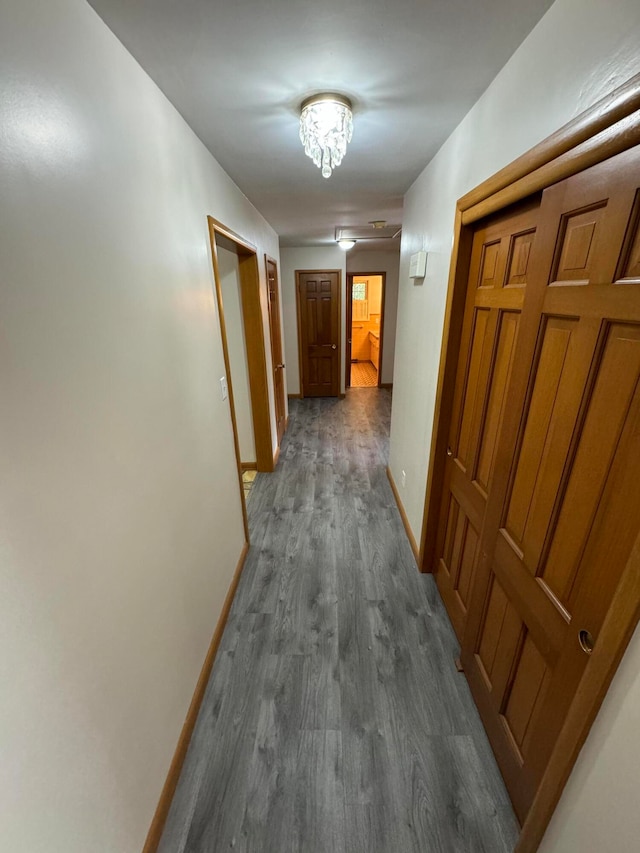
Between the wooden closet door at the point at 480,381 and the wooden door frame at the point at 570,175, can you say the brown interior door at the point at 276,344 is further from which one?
the wooden door frame at the point at 570,175

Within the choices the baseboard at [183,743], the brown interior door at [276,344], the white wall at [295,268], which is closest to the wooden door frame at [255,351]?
the brown interior door at [276,344]

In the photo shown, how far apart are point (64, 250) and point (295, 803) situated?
75.2 inches

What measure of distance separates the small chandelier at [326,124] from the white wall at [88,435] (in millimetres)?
532

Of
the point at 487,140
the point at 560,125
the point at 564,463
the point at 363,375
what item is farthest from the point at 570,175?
the point at 363,375

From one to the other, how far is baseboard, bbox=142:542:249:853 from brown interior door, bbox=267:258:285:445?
2488 mm

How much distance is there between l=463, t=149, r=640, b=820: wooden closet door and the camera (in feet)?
2.47

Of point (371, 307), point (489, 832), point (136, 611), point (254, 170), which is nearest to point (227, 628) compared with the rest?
point (136, 611)

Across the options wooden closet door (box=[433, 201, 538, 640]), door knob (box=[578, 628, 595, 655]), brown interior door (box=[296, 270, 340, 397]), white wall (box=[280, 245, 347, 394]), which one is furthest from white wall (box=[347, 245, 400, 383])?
door knob (box=[578, 628, 595, 655])

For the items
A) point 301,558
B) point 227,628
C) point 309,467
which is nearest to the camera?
point 227,628

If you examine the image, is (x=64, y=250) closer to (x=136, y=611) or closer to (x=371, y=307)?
(x=136, y=611)

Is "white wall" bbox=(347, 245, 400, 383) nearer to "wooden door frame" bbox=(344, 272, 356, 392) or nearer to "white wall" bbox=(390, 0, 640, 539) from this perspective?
"wooden door frame" bbox=(344, 272, 356, 392)

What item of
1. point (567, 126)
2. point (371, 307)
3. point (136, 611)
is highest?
point (567, 126)

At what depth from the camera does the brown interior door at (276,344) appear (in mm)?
3854

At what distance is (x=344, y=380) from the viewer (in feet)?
20.3
